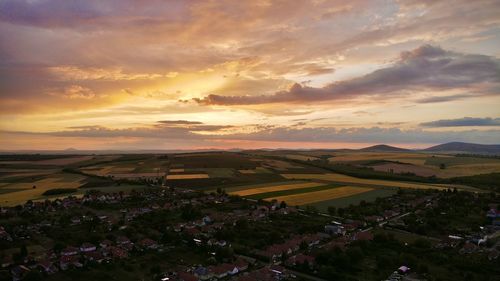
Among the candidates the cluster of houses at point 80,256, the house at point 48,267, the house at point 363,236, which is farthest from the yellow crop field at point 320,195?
the house at point 48,267

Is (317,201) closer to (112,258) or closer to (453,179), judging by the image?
(112,258)

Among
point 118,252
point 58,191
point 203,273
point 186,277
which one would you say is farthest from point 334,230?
point 58,191

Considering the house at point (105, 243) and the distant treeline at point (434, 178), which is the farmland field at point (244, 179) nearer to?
the distant treeline at point (434, 178)

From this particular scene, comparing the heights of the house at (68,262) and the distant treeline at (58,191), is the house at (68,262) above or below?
below

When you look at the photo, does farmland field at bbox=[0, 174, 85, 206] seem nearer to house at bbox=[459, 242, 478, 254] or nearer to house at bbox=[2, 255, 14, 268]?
house at bbox=[2, 255, 14, 268]

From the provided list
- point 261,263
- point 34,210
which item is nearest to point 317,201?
point 261,263

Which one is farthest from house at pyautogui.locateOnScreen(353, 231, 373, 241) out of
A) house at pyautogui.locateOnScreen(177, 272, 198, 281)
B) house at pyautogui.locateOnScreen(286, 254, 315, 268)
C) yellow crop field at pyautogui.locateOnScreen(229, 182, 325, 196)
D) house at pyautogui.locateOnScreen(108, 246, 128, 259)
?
yellow crop field at pyautogui.locateOnScreen(229, 182, 325, 196)
